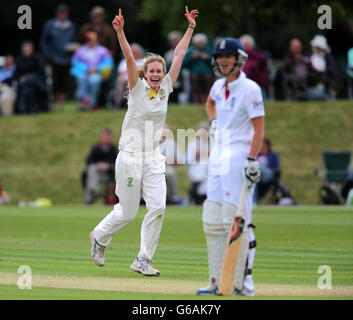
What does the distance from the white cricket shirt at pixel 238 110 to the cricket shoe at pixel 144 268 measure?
84.3 inches

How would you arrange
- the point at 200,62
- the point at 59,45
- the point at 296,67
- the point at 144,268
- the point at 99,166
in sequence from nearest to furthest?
1. the point at 144,268
2. the point at 99,166
3. the point at 200,62
4. the point at 296,67
5. the point at 59,45

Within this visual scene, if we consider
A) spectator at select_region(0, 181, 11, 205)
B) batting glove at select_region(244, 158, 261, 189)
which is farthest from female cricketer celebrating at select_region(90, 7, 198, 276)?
spectator at select_region(0, 181, 11, 205)

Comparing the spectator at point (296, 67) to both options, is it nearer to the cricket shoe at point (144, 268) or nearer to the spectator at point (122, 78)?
the spectator at point (122, 78)

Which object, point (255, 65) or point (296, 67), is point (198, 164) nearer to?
point (255, 65)

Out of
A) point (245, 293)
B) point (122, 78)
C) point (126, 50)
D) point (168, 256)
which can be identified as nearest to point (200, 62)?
point (122, 78)

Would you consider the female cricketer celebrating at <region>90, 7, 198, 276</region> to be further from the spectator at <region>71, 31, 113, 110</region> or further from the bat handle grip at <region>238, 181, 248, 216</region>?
the spectator at <region>71, 31, 113, 110</region>

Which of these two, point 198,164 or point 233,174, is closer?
point 233,174

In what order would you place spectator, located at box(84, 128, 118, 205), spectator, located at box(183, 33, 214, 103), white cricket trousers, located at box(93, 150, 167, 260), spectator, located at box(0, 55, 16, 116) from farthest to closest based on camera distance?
spectator, located at box(0, 55, 16, 116) < spectator, located at box(183, 33, 214, 103) < spectator, located at box(84, 128, 118, 205) < white cricket trousers, located at box(93, 150, 167, 260)

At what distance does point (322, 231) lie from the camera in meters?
16.0

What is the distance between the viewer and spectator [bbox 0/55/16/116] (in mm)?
29183

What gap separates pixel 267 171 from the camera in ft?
73.0

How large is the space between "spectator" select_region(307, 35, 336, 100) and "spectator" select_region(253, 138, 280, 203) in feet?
18.5

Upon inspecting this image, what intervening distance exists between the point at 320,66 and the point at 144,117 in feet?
57.7
